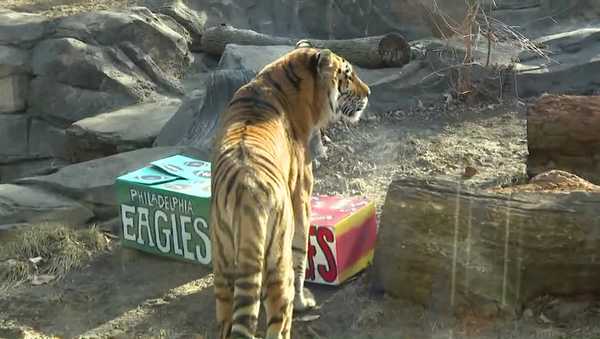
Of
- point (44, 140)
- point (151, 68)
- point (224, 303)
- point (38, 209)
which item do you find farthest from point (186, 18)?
point (224, 303)

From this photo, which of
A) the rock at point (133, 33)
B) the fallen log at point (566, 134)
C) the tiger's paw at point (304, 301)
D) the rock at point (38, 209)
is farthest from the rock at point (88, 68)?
the tiger's paw at point (304, 301)

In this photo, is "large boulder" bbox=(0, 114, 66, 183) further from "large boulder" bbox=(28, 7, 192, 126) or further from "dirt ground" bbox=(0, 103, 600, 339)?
"dirt ground" bbox=(0, 103, 600, 339)

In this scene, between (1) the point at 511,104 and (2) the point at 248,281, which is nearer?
(2) the point at 248,281

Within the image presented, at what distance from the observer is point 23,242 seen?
556 centimetres

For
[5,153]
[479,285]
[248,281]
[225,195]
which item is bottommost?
[5,153]

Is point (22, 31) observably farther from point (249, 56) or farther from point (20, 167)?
point (249, 56)

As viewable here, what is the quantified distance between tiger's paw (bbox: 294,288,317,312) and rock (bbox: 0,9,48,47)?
5979mm

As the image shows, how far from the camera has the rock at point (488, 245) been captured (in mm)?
4191

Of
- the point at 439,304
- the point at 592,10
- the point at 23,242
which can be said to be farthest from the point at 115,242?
the point at 592,10

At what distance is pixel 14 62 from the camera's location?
372 inches

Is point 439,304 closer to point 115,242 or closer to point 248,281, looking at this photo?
point 248,281

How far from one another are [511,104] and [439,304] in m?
3.83

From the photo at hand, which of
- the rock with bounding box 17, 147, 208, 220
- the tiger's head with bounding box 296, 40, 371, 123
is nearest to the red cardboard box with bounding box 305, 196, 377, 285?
the tiger's head with bounding box 296, 40, 371, 123

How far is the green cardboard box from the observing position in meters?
5.10
